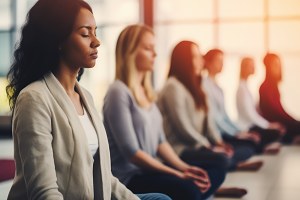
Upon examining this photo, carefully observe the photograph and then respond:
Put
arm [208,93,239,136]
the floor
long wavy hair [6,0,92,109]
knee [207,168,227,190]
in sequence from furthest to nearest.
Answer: arm [208,93,239,136] < the floor < knee [207,168,227,190] < long wavy hair [6,0,92,109]

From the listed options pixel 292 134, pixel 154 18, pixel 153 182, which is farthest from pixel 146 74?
pixel 154 18

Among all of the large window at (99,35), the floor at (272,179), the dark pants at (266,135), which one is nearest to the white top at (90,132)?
the floor at (272,179)

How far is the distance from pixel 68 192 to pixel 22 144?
19 cm

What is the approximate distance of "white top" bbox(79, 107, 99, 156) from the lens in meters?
1.70

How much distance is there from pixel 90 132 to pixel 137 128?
1.13 metres

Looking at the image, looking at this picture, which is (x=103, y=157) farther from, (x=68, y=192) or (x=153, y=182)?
(x=153, y=182)

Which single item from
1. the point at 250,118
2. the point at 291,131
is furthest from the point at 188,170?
the point at 291,131

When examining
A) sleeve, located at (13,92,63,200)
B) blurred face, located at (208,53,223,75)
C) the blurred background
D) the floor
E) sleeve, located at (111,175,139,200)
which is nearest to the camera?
sleeve, located at (13,92,63,200)

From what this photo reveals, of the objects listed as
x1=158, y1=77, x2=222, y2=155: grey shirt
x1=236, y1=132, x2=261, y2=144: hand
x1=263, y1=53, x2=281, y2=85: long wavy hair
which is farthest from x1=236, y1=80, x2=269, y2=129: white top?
x1=158, y1=77, x2=222, y2=155: grey shirt

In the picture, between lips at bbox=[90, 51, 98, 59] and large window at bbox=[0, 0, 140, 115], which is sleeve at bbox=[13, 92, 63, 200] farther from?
large window at bbox=[0, 0, 140, 115]

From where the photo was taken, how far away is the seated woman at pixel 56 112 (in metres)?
1.51

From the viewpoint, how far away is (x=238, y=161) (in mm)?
5027

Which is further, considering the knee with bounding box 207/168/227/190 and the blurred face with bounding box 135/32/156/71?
the knee with bounding box 207/168/227/190

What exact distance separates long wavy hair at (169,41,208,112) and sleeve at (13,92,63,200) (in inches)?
88.6
